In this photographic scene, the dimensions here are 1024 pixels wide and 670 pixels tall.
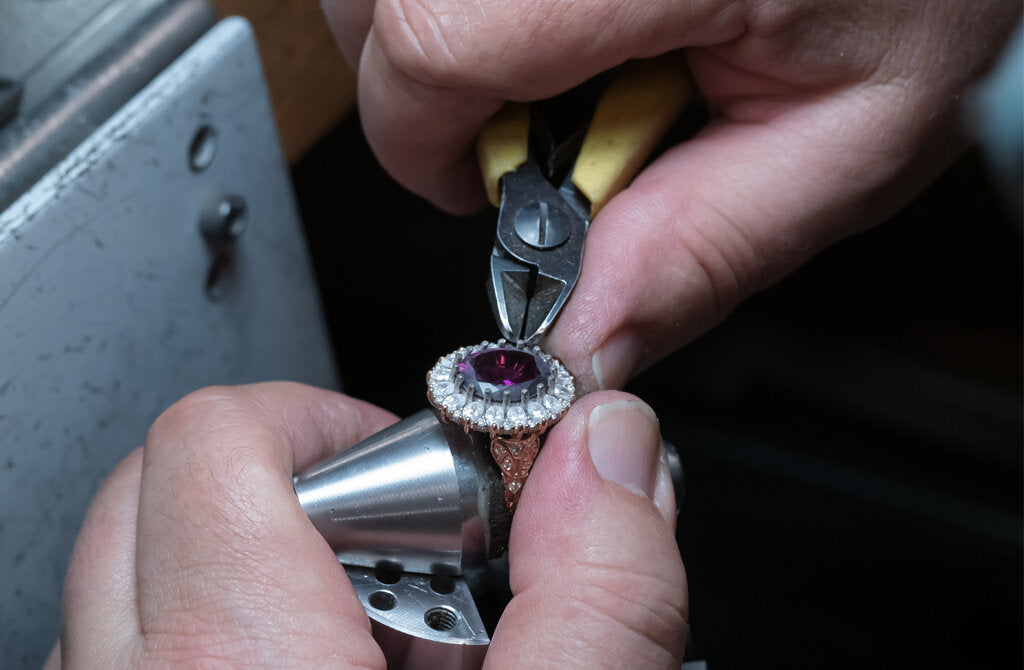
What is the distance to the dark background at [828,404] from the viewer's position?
105cm

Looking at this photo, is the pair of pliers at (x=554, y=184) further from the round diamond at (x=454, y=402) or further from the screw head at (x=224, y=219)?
the screw head at (x=224, y=219)

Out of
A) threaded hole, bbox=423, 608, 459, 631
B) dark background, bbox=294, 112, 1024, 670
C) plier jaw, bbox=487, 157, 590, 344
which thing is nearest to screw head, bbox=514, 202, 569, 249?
plier jaw, bbox=487, 157, 590, 344

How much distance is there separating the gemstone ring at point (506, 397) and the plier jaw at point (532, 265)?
0.03 metres

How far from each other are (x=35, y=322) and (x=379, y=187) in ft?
2.53

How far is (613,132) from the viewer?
0.61m

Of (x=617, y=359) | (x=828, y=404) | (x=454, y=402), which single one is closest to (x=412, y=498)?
(x=454, y=402)

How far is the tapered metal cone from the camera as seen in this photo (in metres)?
0.50

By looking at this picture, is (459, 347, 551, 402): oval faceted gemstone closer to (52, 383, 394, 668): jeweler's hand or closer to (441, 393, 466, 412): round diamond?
(441, 393, 466, 412): round diamond

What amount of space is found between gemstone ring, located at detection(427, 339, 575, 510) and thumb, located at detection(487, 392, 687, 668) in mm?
11

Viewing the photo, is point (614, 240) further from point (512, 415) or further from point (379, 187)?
point (379, 187)

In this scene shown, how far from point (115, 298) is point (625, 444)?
36 cm

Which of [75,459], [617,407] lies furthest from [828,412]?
[75,459]

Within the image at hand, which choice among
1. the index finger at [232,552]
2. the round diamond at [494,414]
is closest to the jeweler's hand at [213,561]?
the index finger at [232,552]

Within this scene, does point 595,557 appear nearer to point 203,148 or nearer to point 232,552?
point 232,552
